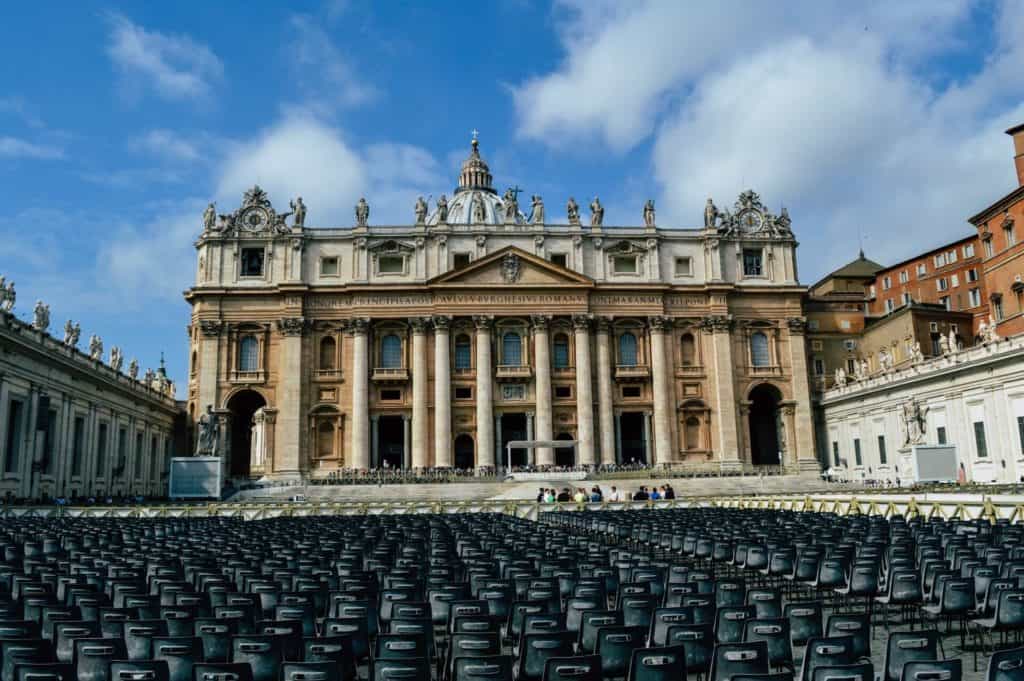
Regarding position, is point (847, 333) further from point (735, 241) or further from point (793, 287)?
point (735, 241)

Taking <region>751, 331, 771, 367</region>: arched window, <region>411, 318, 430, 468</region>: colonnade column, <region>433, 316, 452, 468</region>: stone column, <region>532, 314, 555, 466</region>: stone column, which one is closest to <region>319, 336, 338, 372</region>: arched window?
<region>411, 318, 430, 468</region>: colonnade column

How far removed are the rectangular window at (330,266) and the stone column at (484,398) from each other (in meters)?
12.9

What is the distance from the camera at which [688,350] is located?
243ft

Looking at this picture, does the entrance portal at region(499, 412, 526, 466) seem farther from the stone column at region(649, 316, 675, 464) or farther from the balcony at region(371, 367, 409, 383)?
the stone column at region(649, 316, 675, 464)

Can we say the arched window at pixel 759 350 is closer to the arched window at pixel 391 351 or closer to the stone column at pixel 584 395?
the stone column at pixel 584 395

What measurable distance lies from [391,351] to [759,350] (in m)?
32.1

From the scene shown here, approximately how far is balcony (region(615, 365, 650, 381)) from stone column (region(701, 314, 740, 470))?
19.9ft

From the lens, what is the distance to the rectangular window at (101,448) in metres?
53.3

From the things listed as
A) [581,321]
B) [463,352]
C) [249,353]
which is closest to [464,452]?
[463,352]

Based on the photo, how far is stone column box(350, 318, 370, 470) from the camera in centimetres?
6794

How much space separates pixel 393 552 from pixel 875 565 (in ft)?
29.4

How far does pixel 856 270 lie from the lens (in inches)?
3762

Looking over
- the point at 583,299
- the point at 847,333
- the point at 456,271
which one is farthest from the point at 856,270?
the point at 456,271

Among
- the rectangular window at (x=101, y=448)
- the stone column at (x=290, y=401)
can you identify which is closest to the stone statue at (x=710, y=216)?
the stone column at (x=290, y=401)
